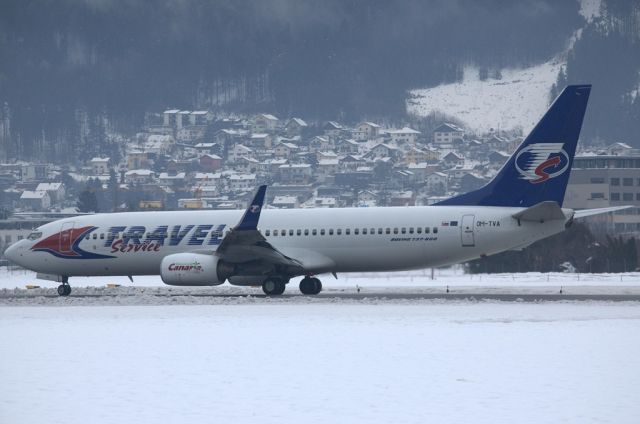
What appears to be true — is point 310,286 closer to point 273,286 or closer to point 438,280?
point 273,286

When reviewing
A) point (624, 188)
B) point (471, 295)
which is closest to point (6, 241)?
point (624, 188)

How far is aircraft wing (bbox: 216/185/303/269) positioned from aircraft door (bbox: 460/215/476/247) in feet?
17.4

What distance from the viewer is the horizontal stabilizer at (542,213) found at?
33.7 metres

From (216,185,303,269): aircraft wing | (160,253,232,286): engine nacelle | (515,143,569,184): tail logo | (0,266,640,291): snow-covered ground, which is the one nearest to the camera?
(515,143,569,184): tail logo

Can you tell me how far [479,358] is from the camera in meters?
20.2

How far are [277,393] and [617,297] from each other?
1952 cm

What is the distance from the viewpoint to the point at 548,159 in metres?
35.2

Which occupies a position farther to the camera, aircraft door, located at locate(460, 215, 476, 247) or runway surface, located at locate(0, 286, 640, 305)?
aircraft door, located at locate(460, 215, 476, 247)

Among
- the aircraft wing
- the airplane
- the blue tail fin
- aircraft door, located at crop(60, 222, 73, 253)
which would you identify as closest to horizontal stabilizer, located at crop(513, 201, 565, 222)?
the airplane

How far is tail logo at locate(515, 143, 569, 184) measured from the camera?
1379 inches

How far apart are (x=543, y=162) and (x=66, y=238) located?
16.4m

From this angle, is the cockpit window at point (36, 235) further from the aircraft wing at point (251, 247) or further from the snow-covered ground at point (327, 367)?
the snow-covered ground at point (327, 367)

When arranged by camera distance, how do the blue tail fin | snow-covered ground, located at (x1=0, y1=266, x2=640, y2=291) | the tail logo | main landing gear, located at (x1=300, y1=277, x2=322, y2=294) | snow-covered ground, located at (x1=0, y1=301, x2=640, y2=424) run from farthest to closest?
1. snow-covered ground, located at (x1=0, y1=266, x2=640, y2=291)
2. main landing gear, located at (x1=300, y1=277, x2=322, y2=294)
3. the tail logo
4. the blue tail fin
5. snow-covered ground, located at (x1=0, y1=301, x2=640, y2=424)

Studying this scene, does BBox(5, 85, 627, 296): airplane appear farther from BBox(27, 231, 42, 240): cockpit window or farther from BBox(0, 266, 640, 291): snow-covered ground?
BBox(0, 266, 640, 291): snow-covered ground
